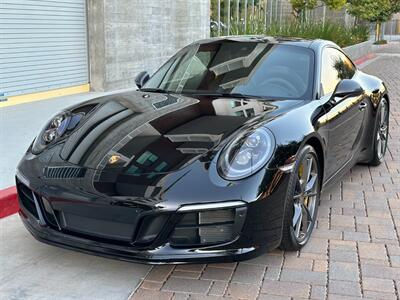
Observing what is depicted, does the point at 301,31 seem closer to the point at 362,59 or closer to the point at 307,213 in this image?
the point at 362,59

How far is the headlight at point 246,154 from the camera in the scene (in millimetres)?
3066

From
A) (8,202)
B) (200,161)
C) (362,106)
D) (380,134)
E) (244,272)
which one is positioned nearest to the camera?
(200,161)

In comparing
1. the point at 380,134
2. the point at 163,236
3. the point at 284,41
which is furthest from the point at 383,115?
the point at 163,236

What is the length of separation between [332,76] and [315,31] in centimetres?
1384

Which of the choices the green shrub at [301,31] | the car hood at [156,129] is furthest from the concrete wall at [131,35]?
the car hood at [156,129]

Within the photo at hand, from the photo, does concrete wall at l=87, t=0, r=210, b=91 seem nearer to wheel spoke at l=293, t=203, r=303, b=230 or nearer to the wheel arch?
the wheel arch

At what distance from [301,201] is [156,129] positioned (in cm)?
111

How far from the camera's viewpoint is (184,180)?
2988 mm

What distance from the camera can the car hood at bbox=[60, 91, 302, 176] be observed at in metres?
3.18

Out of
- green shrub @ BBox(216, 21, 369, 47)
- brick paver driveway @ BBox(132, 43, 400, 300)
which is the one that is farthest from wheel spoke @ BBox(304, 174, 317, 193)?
green shrub @ BBox(216, 21, 369, 47)

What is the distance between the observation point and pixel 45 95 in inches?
356

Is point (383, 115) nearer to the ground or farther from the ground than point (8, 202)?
farther from the ground

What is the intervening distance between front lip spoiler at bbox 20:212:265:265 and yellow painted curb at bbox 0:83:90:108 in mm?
5578

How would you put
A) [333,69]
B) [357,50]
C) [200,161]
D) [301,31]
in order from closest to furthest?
1. [200,161]
2. [333,69]
3. [301,31]
4. [357,50]
